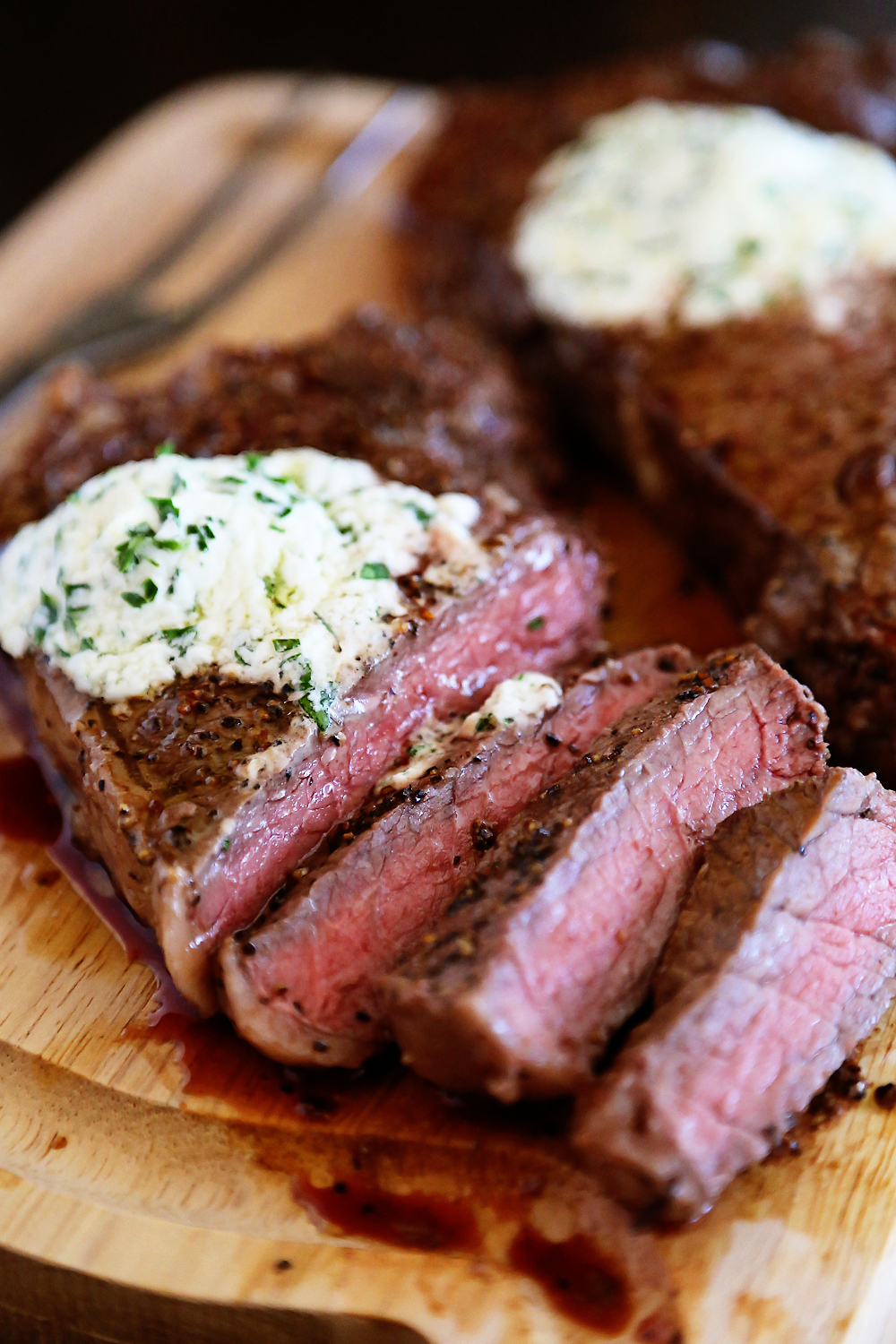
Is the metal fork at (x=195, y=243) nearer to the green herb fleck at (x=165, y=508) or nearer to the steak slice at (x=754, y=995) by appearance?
the green herb fleck at (x=165, y=508)

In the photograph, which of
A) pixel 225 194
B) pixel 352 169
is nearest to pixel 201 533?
pixel 225 194

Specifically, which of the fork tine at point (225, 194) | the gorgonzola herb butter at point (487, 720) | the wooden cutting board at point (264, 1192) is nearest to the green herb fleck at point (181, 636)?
the gorgonzola herb butter at point (487, 720)

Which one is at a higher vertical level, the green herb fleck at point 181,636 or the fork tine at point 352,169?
the green herb fleck at point 181,636

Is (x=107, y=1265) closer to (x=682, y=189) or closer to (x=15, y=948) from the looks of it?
(x=15, y=948)

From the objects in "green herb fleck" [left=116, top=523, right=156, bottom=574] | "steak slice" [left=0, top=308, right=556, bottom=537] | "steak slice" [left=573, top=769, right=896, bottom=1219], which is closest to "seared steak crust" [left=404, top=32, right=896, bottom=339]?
"steak slice" [left=0, top=308, right=556, bottom=537]

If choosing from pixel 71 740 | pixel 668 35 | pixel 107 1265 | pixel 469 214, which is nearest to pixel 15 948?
pixel 71 740

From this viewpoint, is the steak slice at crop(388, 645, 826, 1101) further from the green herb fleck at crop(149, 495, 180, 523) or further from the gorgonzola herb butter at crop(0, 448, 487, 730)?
the green herb fleck at crop(149, 495, 180, 523)
